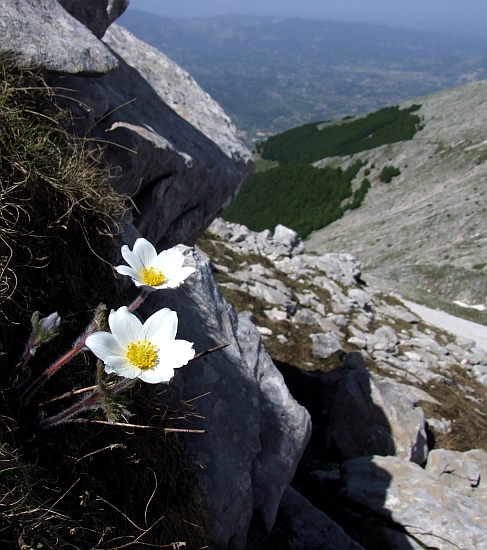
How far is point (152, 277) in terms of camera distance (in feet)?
9.45

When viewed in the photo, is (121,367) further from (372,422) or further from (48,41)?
(372,422)

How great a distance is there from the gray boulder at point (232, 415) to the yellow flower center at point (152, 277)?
1.48 m

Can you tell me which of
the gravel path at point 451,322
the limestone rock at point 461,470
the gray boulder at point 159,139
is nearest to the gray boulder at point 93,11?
the gray boulder at point 159,139

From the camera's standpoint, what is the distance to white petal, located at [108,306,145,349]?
93.2 inches

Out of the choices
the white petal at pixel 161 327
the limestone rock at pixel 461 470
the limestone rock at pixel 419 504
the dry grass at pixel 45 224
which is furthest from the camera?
the limestone rock at pixel 461 470

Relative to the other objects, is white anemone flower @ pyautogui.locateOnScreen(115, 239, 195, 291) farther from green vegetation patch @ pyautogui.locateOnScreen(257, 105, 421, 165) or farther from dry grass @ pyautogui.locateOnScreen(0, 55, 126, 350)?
green vegetation patch @ pyautogui.locateOnScreen(257, 105, 421, 165)

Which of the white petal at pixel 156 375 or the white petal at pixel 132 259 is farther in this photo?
the white petal at pixel 132 259

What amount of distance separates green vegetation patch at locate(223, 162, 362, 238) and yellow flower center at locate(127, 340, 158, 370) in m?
106

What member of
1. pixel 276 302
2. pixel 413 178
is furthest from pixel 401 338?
pixel 413 178

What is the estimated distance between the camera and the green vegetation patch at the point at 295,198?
116688 millimetres

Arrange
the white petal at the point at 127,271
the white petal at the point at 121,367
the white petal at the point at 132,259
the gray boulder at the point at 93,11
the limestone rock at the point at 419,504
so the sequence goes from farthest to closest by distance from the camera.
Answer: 1. the gray boulder at the point at 93,11
2. the limestone rock at the point at 419,504
3. the white petal at the point at 132,259
4. the white petal at the point at 127,271
5. the white petal at the point at 121,367

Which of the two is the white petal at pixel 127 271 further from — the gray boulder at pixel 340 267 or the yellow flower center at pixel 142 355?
the gray boulder at pixel 340 267

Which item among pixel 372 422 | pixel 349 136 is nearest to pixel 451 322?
pixel 372 422

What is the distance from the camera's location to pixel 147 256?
306 centimetres
